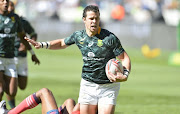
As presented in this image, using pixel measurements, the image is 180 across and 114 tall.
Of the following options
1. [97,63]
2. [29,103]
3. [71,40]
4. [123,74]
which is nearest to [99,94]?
[97,63]

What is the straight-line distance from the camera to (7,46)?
1030 cm

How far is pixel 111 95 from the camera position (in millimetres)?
7719

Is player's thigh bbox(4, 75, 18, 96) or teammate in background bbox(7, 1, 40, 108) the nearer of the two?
player's thigh bbox(4, 75, 18, 96)

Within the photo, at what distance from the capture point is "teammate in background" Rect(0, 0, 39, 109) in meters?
10.1

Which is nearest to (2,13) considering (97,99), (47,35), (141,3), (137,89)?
(97,99)

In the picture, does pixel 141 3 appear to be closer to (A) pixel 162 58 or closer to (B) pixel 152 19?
(B) pixel 152 19

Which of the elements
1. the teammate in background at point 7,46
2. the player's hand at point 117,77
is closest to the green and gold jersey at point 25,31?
the teammate in background at point 7,46

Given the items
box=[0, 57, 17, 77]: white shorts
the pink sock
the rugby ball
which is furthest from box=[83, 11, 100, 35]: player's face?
box=[0, 57, 17, 77]: white shorts

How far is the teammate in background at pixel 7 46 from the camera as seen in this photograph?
33.3 ft

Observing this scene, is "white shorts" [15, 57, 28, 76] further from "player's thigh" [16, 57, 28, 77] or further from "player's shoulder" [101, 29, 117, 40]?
"player's shoulder" [101, 29, 117, 40]

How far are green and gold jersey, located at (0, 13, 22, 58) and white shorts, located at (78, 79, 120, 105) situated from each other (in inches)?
123

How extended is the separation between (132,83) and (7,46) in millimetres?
8832

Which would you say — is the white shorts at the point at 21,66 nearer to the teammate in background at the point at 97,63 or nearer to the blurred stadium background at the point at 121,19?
the teammate in background at the point at 97,63

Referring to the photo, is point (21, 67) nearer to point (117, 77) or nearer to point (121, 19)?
point (117, 77)
